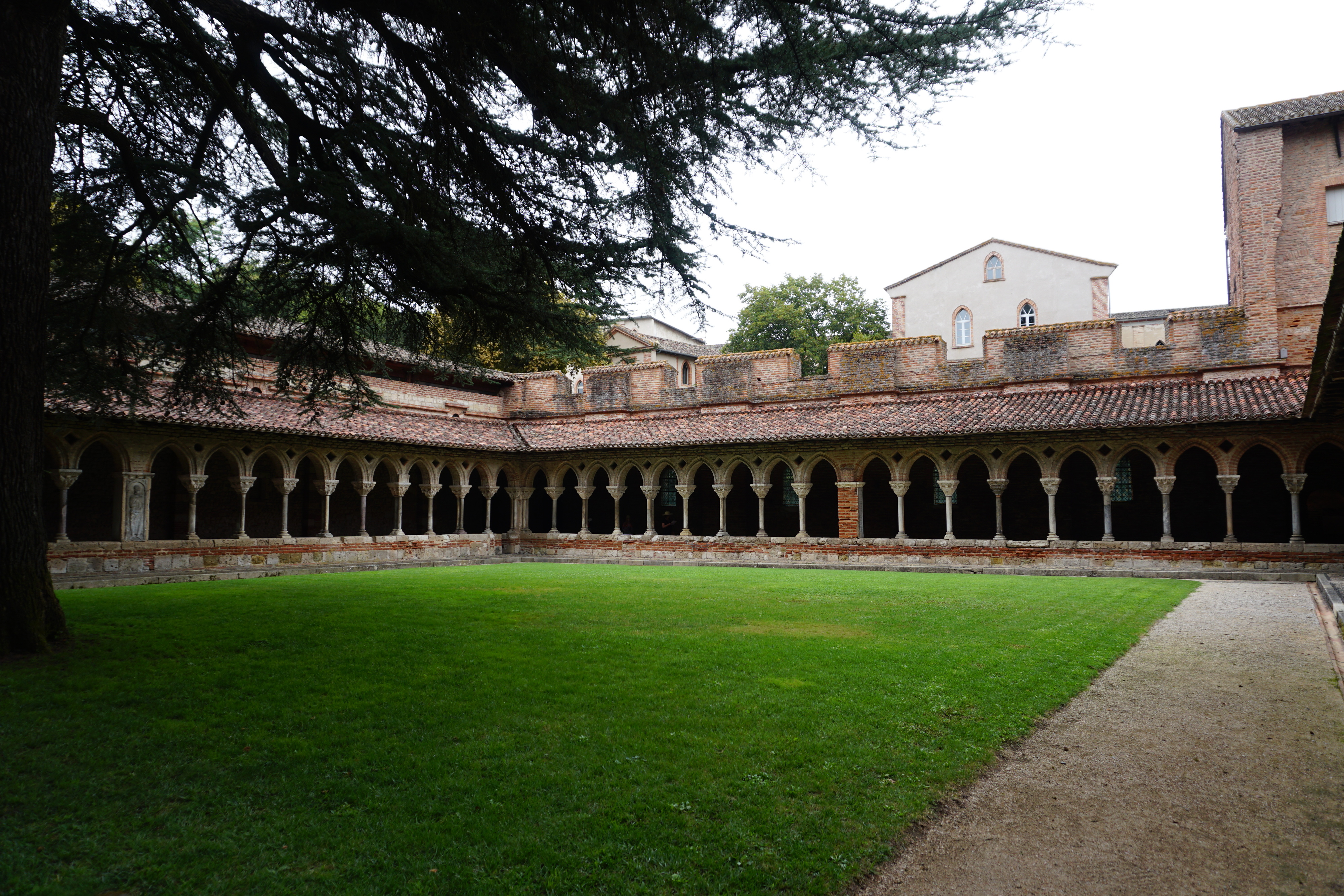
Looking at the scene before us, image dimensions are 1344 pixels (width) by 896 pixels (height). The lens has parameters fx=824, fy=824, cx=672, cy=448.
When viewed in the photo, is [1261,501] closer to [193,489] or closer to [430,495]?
[430,495]

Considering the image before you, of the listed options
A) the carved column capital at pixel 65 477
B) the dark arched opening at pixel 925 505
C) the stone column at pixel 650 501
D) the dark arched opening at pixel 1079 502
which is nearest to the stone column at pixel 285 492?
the carved column capital at pixel 65 477

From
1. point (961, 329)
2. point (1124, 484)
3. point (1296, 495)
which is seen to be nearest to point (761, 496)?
point (1124, 484)

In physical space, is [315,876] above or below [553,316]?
below

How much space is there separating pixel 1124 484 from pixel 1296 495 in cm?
463

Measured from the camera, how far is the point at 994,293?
128 ft

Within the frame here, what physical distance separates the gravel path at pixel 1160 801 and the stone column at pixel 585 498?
17.8 meters

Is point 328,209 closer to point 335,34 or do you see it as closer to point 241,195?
point 241,195

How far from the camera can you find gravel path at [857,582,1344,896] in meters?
3.08

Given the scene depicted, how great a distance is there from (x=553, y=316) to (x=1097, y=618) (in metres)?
6.98

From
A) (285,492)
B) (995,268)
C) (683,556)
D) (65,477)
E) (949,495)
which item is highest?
(995,268)

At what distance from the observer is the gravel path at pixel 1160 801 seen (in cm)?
308

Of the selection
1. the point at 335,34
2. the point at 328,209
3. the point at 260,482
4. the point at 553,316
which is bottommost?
the point at 260,482

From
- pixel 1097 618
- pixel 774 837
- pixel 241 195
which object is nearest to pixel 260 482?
pixel 241 195

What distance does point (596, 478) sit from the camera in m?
27.4
